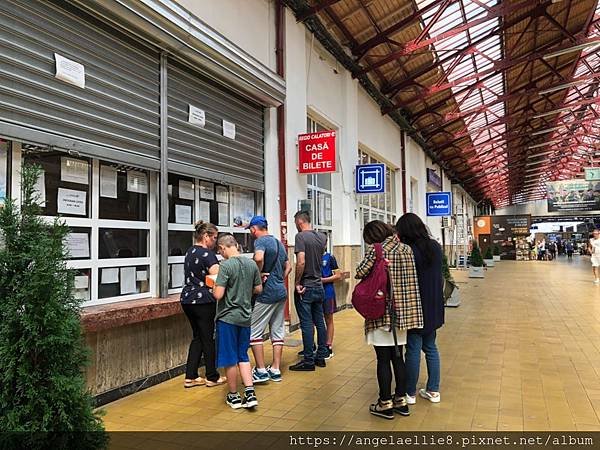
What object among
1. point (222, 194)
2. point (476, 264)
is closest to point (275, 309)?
point (222, 194)

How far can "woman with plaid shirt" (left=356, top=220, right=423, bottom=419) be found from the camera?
3453 mm

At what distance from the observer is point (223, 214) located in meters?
6.00

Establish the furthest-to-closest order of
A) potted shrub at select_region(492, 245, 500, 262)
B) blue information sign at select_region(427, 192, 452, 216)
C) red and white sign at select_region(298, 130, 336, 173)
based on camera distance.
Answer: potted shrub at select_region(492, 245, 500, 262), blue information sign at select_region(427, 192, 452, 216), red and white sign at select_region(298, 130, 336, 173)

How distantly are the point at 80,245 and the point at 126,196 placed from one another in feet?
2.46

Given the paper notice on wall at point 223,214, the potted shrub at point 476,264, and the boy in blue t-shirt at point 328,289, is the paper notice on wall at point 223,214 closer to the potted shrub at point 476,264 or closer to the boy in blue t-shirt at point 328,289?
the boy in blue t-shirt at point 328,289

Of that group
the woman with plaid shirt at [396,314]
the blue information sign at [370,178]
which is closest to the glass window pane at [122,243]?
the woman with plaid shirt at [396,314]

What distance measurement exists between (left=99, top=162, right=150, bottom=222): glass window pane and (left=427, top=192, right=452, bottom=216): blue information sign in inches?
587

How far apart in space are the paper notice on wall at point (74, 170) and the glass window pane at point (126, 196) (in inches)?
7.5

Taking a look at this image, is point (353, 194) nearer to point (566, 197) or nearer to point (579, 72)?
point (579, 72)

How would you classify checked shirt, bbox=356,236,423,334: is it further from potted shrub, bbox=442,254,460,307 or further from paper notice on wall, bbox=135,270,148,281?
potted shrub, bbox=442,254,460,307

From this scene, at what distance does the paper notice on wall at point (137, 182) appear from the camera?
4.52 m

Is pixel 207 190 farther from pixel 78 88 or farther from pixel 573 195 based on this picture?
pixel 573 195

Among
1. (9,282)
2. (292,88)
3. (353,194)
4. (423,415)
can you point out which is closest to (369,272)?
(423,415)

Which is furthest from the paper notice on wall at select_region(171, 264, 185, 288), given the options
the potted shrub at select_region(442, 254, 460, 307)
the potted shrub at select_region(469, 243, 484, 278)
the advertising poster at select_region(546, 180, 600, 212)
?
the advertising poster at select_region(546, 180, 600, 212)
